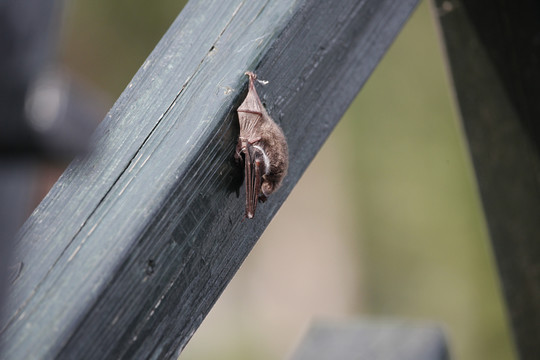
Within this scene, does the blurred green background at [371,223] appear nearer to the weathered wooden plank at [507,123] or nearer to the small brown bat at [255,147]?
the weathered wooden plank at [507,123]

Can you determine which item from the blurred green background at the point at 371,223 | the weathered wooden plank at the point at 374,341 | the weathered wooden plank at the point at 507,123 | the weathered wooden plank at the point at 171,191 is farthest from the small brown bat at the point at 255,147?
the blurred green background at the point at 371,223

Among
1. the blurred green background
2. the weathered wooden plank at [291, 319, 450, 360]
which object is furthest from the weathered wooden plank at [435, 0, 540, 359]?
the blurred green background

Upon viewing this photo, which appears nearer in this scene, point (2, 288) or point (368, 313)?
point (2, 288)

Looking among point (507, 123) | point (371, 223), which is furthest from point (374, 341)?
point (371, 223)

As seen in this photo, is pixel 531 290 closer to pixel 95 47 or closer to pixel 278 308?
pixel 278 308

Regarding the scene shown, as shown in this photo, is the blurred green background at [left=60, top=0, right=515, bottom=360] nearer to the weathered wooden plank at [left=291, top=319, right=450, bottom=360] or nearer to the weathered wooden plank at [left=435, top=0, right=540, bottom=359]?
the weathered wooden plank at [left=291, top=319, right=450, bottom=360]

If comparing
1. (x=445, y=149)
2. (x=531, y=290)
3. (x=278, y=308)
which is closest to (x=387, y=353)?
(x=531, y=290)
